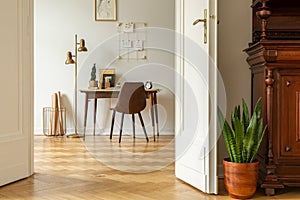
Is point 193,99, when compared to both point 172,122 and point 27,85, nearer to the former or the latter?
point 27,85

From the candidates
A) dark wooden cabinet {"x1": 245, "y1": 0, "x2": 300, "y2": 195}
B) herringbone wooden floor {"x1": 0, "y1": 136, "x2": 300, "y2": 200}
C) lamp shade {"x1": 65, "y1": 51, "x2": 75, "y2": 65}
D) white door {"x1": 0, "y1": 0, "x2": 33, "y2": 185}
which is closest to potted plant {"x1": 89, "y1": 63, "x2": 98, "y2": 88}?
lamp shade {"x1": 65, "y1": 51, "x2": 75, "y2": 65}

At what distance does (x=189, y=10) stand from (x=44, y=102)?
3.77 metres

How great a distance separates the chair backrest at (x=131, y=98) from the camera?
5387mm

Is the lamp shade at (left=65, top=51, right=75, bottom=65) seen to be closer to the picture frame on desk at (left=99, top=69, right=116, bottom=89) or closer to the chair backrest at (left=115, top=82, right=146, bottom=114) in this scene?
the picture frame on desk at (left=99, top=69, right=116, bottom=89)

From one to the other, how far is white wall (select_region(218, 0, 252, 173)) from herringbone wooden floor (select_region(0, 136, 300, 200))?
0.53 metres

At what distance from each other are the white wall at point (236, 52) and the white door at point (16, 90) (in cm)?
143

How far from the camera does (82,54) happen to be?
6336 millimetres

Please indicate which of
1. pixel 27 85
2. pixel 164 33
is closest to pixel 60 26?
pixel 164 33

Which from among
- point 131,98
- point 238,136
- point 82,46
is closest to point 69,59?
point 82,46

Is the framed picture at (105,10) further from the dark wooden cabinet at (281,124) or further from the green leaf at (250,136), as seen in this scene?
the green leaf at (250,136)

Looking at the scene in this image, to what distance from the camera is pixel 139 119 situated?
6316mm

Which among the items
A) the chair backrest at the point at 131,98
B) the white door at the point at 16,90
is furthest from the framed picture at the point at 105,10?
the white door at the point at 16,90

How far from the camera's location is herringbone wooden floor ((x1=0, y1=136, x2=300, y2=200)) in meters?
2.73

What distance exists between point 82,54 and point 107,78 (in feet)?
1.65
